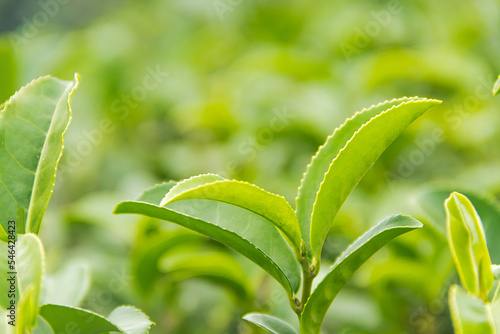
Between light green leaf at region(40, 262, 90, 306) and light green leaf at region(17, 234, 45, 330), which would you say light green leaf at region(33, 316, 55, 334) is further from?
light green leaf at region(40, 262, 90, 306)

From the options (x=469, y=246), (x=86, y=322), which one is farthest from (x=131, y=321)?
(x=469, y=246)

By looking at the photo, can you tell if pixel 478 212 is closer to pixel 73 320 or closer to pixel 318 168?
pixel 318 168

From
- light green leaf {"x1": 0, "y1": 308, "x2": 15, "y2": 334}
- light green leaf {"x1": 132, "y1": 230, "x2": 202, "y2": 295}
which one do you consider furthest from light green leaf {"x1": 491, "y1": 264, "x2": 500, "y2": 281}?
light green leaf {"x1": 132, "y1": 230, "x2": 202, "y2": 295}

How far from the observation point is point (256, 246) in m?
0.74

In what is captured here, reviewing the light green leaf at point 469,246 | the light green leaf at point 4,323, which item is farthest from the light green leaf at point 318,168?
the light green leaf at point 4,323

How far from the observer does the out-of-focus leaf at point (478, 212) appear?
93 cm

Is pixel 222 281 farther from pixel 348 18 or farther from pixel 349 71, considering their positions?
pixel 348 18

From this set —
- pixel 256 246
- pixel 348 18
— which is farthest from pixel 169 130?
pixel 256 246

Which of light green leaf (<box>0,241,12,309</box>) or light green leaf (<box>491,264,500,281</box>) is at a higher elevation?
light green leaf (<box>491,264,500,281</box>)

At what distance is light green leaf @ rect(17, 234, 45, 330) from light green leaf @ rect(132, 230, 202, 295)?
620 mm

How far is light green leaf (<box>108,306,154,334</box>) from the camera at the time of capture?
685mm

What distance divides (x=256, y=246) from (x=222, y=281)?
0.57 meters

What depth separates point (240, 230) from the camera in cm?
76

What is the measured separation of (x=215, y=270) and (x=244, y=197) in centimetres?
60
